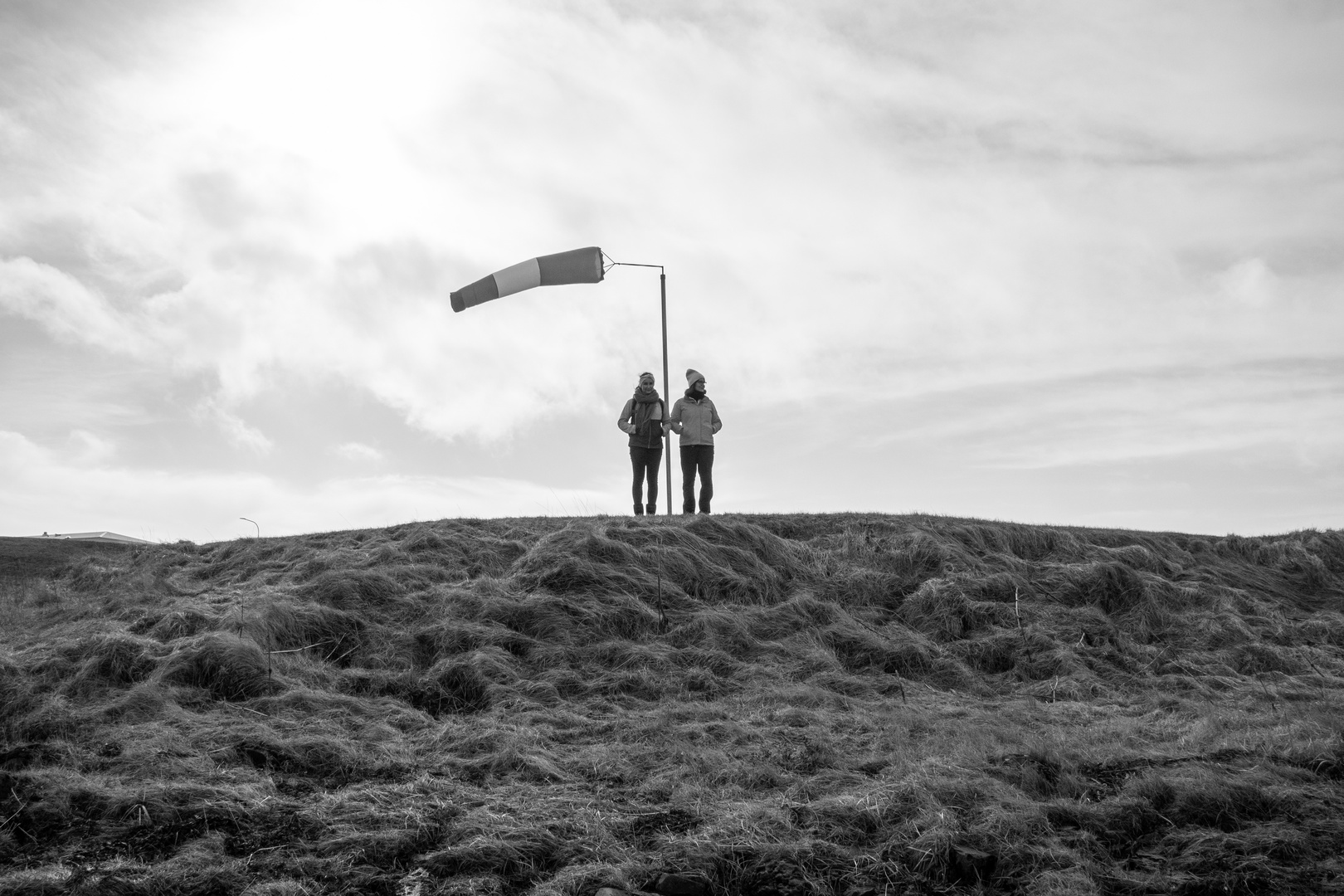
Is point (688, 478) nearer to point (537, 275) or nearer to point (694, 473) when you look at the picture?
point (694, 473)

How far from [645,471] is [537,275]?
3976 mm

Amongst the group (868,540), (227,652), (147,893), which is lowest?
(147,893)

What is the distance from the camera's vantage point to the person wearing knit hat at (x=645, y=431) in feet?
45.3

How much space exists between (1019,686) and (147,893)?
803cm

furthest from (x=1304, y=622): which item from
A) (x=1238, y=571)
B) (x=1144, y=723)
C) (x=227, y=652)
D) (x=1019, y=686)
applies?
(x=227, y=652)

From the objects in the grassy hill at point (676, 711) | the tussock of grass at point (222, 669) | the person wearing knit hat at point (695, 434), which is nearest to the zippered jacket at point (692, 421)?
the person wearing knit hat at point (695, 434)

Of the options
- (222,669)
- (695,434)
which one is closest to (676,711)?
(222,669)

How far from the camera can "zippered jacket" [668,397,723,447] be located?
44.2ft

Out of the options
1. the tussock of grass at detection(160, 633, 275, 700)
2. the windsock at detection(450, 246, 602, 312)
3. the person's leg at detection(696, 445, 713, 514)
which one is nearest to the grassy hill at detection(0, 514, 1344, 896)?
the tussock of grass at detection(160, 633, 275, 700)

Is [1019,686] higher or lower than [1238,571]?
lower

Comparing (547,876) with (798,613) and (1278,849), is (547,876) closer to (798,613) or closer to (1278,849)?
(1278,849)

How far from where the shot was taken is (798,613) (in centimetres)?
1119

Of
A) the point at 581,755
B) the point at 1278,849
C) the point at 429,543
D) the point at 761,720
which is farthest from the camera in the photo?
the point at 429,543

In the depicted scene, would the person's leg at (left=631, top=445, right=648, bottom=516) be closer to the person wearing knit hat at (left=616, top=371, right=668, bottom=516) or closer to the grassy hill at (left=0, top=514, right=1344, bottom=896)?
the person wearing knit hat at (left=616, top=371, right=668, bottom=516)
